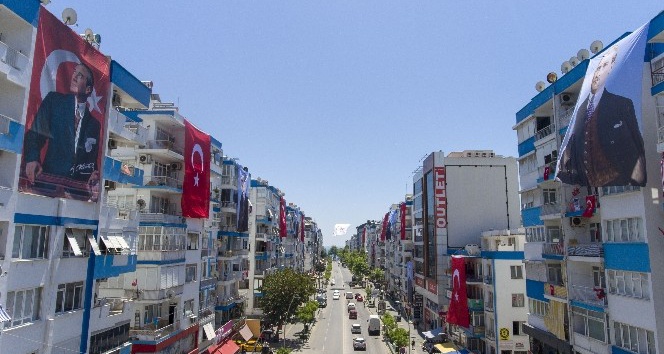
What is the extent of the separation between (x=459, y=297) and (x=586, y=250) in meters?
27.4

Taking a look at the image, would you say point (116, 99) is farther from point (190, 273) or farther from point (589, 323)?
point (589, 323)

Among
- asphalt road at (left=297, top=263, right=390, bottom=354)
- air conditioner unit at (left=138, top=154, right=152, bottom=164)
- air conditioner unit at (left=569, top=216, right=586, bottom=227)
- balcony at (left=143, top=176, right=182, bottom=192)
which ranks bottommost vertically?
asphalt road at (left=297, top=263, right=390, bottom=354)

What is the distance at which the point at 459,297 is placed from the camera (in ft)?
192

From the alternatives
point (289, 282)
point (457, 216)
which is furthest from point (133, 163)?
point (457, 216)

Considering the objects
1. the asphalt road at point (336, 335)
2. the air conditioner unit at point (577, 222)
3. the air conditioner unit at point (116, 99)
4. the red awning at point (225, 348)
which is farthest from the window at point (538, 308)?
the air conditioner unit at point (116, 99)

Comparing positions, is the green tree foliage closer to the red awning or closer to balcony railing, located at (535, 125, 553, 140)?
the red awning

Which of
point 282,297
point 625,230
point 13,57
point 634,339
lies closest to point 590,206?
point 625,230

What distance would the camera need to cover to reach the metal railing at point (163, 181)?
4103 cm

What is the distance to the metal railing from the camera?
4103cm

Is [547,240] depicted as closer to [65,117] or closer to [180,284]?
[180,284]

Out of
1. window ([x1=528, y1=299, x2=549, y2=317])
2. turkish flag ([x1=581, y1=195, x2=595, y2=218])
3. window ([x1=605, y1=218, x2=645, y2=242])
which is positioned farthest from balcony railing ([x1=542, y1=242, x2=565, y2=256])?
window ([x1=605, y1=218, x2=645, y2=242])

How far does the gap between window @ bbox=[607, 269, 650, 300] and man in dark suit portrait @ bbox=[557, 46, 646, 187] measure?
6101 mm

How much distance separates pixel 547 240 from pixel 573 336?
8.12 m

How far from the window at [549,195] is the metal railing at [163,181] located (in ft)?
108
